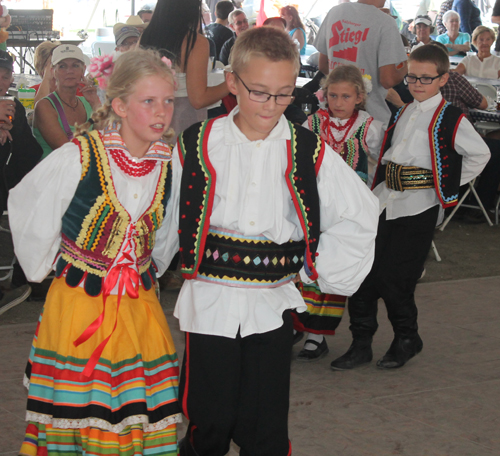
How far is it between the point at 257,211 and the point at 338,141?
1715 mm

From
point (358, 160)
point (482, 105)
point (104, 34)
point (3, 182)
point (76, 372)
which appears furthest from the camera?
point (104, 34)

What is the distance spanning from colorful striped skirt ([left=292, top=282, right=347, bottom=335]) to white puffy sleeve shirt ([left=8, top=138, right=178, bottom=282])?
1658 millimetres

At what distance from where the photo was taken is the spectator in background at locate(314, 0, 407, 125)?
4.70 m

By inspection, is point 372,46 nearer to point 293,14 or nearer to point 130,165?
point 130,165

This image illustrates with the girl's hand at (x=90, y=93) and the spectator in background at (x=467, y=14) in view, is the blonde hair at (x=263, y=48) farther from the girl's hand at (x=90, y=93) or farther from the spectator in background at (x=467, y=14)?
the spectator in background at (x=467, y=14)

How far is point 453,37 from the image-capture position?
11031 millimetres

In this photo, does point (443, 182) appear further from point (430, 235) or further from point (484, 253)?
point (484, 253)

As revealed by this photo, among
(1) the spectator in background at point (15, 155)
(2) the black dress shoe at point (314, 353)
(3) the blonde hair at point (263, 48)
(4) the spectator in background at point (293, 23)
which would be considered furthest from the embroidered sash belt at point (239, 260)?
(4) the spectator in background at point (293, 23)

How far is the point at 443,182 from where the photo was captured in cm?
341

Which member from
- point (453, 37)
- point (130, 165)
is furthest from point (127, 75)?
point (453, 37)

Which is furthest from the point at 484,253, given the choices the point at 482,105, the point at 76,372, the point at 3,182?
the point at 76,372

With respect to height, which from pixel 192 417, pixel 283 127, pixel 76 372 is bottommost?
pixel 192 417

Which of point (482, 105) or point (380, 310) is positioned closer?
point (380, 310)

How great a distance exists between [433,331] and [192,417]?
236 centimetres
